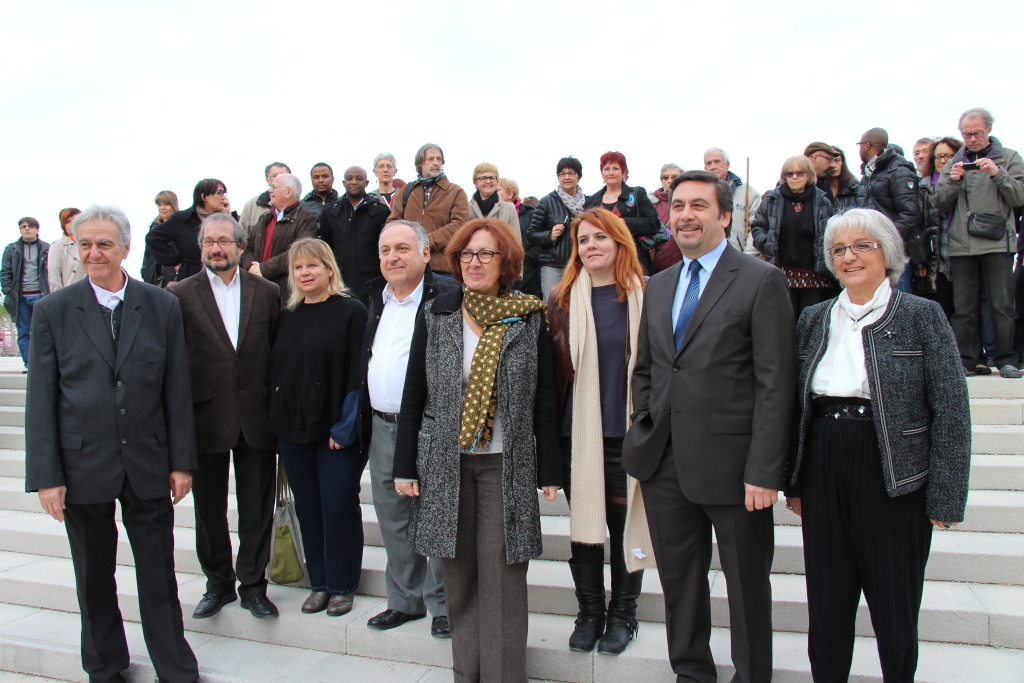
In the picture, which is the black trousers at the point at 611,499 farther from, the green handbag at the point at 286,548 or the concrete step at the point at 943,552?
the green handbag at the point at 286,548

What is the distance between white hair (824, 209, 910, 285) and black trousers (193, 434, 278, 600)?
3000 millimetres

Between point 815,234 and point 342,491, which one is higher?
point 815,234

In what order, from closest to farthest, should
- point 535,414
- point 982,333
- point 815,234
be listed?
point 535,414, point 815,234, point 982,333

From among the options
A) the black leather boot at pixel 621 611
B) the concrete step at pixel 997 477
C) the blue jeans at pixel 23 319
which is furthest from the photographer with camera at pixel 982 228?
the blue jeans at pixel 23 319

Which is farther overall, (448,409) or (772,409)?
(448,409)

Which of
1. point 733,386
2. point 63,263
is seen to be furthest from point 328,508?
point 63,263

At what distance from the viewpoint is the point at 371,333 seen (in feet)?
11.3

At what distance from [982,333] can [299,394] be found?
237 inches

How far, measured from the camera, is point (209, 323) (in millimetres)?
3570

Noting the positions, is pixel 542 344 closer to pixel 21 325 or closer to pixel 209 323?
pixel 209 323

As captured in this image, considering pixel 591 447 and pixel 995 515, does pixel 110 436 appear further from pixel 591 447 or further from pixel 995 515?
pixel 995 515

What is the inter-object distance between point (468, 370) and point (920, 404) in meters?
1.67

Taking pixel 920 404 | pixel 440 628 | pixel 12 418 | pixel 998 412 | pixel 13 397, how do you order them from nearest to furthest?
pixel 920 404 < pixel 440 628 < pixel 998 412 < pixel 12 418 < pixel 13 397

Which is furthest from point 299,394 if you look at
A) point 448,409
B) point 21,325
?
point 21,325
